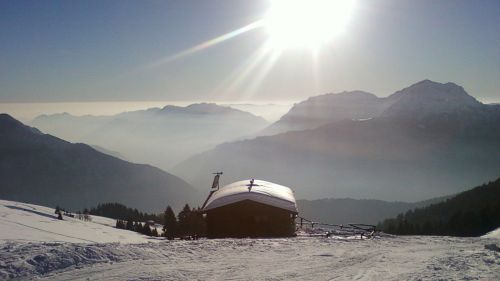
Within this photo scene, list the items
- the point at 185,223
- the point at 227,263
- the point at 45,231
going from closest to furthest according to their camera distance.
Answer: the point at 227,263 → the point at 45,231 → the point at 185,223

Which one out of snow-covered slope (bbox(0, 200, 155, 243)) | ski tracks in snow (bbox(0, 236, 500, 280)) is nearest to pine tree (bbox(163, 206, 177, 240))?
snow-covered slope (bbox(0, 200, 155, 243))

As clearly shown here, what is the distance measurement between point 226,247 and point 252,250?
1.33 m

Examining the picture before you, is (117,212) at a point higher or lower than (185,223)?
higher

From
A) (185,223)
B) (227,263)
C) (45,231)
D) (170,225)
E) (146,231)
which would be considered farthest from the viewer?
(146,231)

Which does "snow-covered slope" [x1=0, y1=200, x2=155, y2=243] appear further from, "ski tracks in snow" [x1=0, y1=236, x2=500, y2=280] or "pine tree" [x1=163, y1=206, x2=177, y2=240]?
"ski tracks in snow" [x1=0, y1=236, x2=500, y2=280]

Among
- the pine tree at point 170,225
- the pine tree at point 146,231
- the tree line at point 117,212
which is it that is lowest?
the pine tree at point 146,231

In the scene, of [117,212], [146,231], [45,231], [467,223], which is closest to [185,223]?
[45,231]

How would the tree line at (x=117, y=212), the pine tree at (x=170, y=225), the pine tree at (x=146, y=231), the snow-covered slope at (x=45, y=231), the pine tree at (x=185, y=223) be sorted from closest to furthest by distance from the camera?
the snow-covered slope at (x=45, y=231)
the pine tree at (x=185, y=223)
the pine tree at (x=170, y=225)
the pine tree at (x=146, y=231)
the tree line at (x=117, y=212)

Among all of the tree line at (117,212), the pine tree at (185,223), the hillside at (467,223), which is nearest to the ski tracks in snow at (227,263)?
the pine tree at (185,223)

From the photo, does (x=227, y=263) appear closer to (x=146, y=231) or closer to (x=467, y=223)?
(x=146, y=231)

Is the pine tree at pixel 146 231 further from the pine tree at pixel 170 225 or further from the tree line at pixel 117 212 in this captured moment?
the tree line at pixel 117 212

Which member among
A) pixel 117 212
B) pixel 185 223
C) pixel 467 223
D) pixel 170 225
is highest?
pixel 117 212

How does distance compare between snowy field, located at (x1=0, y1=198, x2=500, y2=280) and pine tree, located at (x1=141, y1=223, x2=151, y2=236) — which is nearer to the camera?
snowy field, located at (x1=0, y1=198, x2=500, y2=280)

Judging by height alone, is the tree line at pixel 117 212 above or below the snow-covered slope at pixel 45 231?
above
